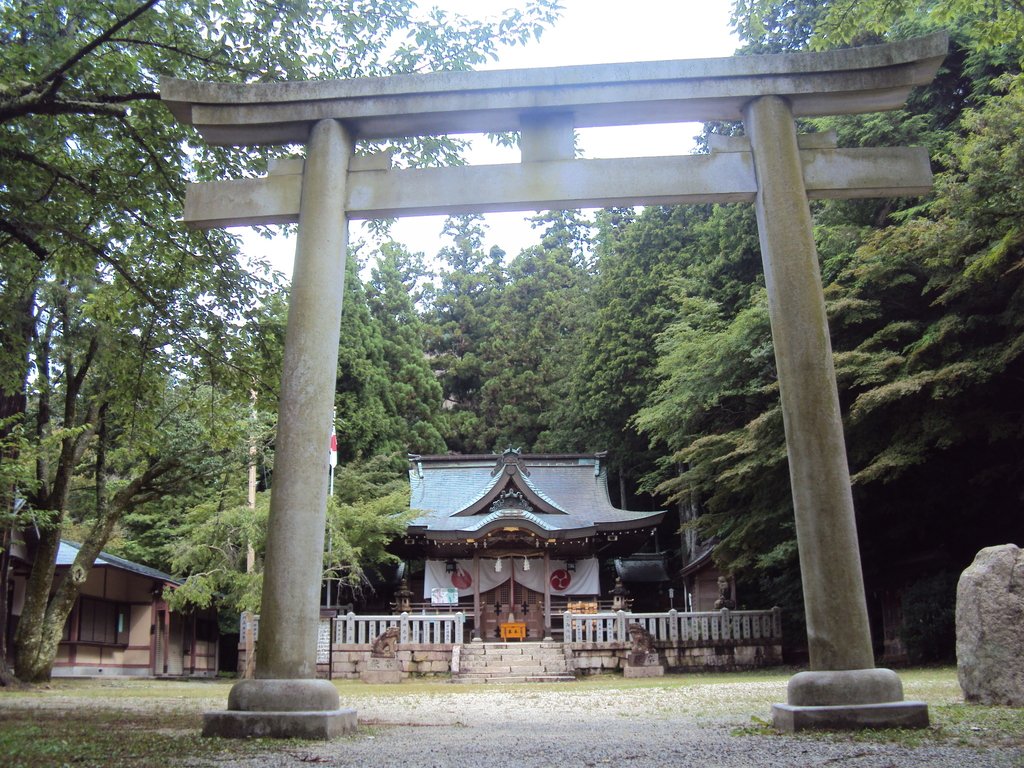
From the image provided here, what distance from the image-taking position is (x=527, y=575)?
22.8m

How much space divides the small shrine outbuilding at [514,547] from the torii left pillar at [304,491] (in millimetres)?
15752

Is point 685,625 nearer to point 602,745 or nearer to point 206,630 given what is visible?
point 602,745

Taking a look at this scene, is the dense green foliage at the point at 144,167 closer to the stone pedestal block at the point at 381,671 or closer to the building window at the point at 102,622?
the stone pedestal block at the point at 381,671

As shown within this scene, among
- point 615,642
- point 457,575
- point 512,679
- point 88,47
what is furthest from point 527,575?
point 88,47

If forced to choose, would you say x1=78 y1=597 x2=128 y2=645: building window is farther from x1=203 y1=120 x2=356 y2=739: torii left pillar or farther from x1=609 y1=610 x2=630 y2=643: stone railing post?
x1=203 y1=120 x2=356 y2=739: torii left pillar

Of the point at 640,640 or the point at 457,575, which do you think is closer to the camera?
the point at 640,640

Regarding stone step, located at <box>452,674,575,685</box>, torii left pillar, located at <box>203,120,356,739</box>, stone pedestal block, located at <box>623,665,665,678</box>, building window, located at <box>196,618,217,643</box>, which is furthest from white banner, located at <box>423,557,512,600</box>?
torii left pillar, located at <box>203,120,356,739</box>

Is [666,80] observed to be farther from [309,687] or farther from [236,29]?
[309,687]

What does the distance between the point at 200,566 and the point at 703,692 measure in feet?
41.1

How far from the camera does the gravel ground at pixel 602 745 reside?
4.02 meters

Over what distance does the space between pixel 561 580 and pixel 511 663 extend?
269 inches

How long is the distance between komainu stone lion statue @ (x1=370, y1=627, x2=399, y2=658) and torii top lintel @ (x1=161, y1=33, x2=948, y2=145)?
1299 centimetres

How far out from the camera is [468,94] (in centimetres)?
599

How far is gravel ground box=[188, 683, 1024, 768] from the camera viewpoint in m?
4.02
